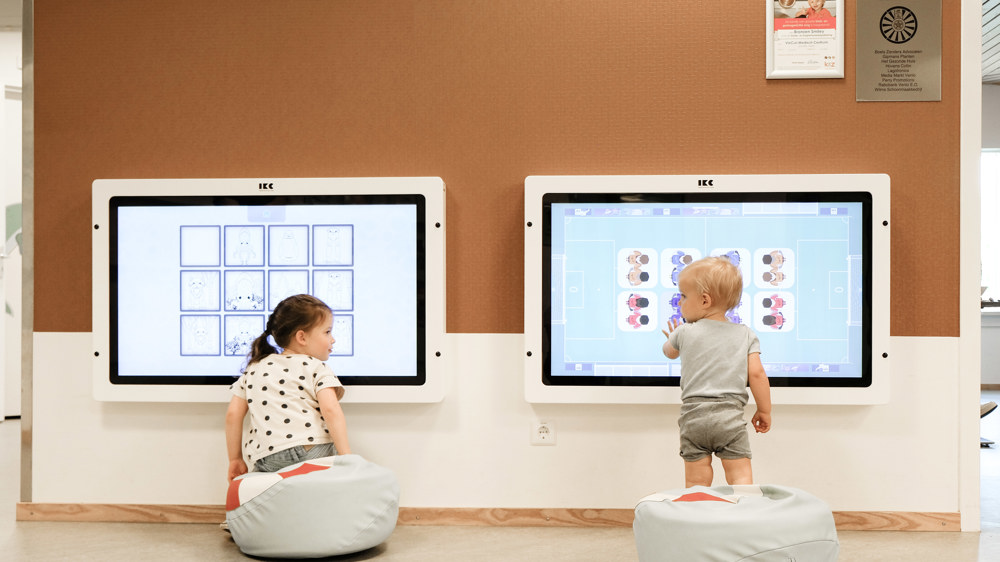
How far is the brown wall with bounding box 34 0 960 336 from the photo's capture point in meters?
2.64

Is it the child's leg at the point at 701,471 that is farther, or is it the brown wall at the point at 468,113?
the brown wall at the point at 468,113

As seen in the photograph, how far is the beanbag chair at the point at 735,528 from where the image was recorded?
1913 millimetres

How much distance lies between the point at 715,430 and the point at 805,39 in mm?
1395

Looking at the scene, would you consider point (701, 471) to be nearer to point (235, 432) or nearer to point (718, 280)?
point (718, 280)

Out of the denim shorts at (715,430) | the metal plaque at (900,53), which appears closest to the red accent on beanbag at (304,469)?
the denim shorts at (715,430)

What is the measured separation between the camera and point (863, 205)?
2561 millimetres

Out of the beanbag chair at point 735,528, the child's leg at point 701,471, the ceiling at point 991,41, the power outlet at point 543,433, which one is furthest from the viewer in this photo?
the ceiling at point 991,41

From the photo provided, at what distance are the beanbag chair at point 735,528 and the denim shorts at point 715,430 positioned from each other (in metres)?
0.26

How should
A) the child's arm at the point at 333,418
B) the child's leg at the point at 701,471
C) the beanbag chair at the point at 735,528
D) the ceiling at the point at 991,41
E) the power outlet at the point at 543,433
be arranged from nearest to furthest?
the beanbag chair at the point at 735,528 → the child's leg at the point at 701,471 → the child's arm at the point at 333,418 → the power outlet at the point at 543,433 → the ceiling at the point at 991,41

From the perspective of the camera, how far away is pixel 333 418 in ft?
8.03

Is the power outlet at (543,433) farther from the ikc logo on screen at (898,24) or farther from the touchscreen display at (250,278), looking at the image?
the ikc logo on screen at (898,24)

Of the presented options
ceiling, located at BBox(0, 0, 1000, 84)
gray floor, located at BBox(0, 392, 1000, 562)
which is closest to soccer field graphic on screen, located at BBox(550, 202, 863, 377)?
gray floor, located at BBox(0, 392, 1000, 562)

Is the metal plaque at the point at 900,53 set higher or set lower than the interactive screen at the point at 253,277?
higher

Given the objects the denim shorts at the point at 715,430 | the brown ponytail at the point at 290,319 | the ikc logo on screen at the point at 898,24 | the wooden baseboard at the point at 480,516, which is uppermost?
the ikc logo on screen at the point at 898,24
